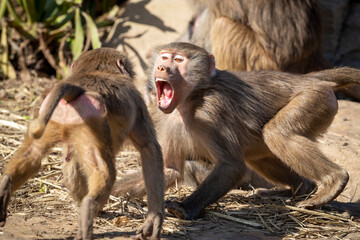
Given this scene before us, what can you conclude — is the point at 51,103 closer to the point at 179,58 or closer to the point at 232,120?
the point at 179,58

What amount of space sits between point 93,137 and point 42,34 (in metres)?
4.71

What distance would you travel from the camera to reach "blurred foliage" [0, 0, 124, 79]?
7281 mm

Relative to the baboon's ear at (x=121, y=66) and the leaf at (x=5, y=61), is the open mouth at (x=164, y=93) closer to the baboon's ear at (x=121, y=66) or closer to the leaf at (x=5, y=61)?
the baboon's ear at (x=121, y=66)

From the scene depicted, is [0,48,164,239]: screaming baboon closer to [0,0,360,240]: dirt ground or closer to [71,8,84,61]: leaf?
[0,0,360,240]: dirt ground

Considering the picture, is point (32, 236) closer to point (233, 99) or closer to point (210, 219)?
point (210, 219)

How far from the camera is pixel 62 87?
2924 millimetres

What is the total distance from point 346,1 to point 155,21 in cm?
277

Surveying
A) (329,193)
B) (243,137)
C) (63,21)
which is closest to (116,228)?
(243,137)

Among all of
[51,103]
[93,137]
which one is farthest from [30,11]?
[51,103]

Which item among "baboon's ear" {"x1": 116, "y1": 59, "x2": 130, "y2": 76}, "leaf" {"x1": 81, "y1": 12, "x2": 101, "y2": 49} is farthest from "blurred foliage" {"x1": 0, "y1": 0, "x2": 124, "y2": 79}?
"baboon's ear" {"x1": 116, "y1": 59, "x2": 130, "y2": 76}

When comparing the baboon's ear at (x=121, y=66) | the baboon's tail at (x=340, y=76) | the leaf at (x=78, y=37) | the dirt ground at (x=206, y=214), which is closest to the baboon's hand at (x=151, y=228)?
the dirt ground at (x=206, y=214)

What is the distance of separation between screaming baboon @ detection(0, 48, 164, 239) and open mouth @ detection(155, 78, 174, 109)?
62cm

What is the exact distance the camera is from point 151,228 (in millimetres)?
3248

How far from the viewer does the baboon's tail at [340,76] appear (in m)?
4.55
